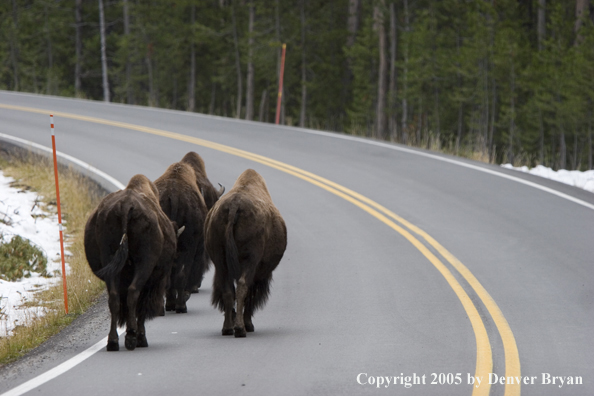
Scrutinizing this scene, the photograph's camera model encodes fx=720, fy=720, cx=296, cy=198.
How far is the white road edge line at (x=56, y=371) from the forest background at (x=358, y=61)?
73.8 feet

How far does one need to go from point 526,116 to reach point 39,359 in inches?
1379

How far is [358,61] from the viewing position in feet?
143

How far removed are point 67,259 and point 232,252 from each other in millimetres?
5430

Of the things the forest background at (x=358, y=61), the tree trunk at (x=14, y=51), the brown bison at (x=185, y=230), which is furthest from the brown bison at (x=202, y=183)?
the tree trunk at (x=14, y=51)

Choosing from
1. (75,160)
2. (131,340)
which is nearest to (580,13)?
(75,160)

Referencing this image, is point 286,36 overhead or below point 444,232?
overhead

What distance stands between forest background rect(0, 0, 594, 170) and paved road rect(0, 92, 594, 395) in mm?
13042

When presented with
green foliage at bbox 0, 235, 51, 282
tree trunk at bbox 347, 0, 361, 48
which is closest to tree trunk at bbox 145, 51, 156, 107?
tree trunk at bbox 347, 0, 361, 48

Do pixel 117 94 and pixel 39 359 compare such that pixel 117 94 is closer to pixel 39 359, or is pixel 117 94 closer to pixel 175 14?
pixel 175 14

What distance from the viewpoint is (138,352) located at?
261 inches

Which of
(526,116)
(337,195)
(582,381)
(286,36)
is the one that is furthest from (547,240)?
(286,36)

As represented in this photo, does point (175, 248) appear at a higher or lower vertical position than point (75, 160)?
higher

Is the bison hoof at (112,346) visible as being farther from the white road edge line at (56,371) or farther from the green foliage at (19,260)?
the green foliage at (19,260)

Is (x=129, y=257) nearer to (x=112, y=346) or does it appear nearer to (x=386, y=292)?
(x=112, y=346)
